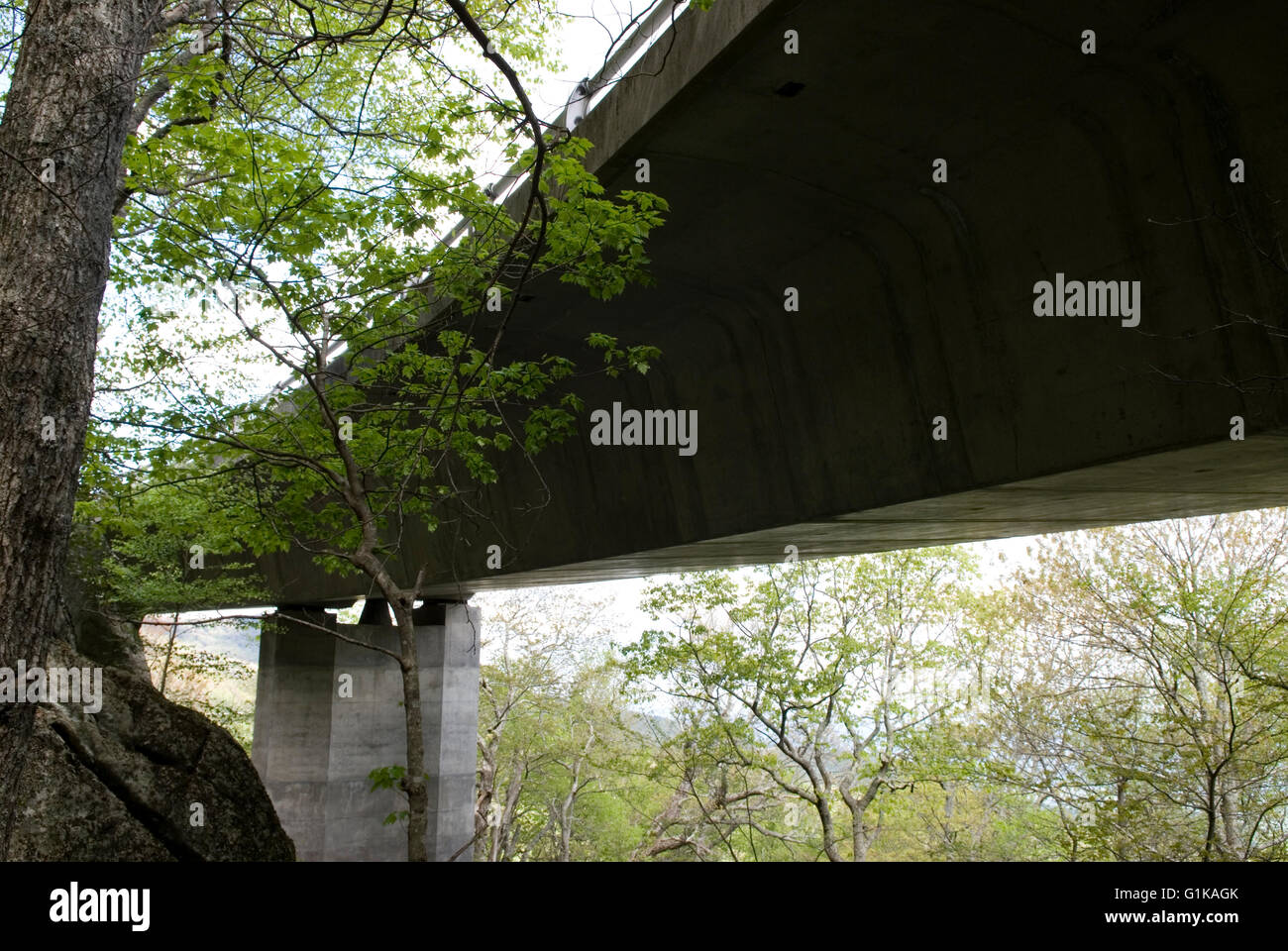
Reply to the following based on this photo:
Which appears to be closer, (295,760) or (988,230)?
(988,230)

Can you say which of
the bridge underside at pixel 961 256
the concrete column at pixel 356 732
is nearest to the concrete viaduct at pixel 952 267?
the bridge underside at pixel 961 256

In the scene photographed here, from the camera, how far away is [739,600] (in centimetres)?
1652

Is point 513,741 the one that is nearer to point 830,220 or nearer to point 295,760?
point 295,760

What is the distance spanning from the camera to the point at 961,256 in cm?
591

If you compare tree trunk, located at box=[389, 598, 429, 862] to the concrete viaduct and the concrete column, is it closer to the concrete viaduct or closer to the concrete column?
the concrete viaduct

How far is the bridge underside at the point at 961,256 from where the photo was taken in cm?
446

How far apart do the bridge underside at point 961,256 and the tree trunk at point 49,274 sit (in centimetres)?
238

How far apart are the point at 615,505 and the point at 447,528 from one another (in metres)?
4.15

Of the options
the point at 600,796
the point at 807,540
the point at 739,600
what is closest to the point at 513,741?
the point at 600,796

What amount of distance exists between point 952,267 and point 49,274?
16.2ft

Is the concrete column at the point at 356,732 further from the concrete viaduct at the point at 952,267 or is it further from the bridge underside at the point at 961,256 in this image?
the bridge underside at the point at 961,256

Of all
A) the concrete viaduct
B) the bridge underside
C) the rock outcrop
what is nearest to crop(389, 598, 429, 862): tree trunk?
the bridge underside
